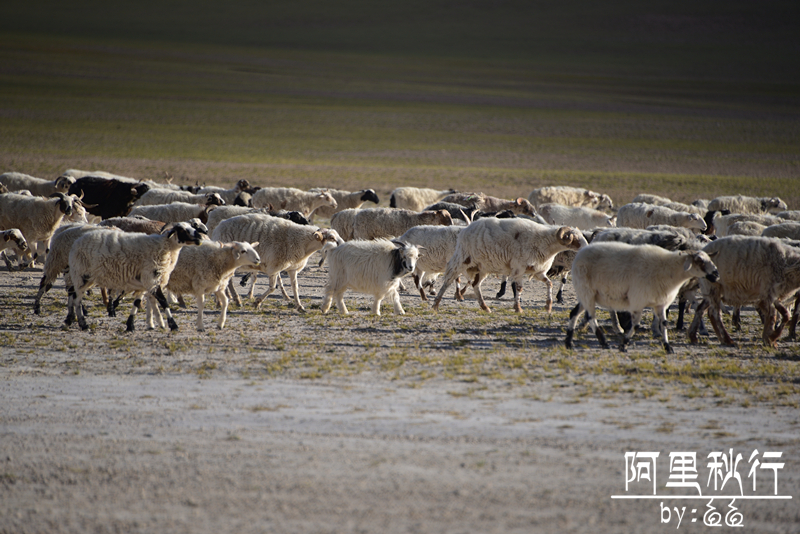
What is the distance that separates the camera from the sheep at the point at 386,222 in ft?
61.7

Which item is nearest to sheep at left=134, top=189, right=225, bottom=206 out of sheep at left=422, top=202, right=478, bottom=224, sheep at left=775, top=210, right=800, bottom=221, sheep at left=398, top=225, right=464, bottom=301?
sheep at left=422, top=202, right=478, bottom=224

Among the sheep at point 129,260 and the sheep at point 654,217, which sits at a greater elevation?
the sheep at point 129,260

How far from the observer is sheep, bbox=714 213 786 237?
18.9 meters

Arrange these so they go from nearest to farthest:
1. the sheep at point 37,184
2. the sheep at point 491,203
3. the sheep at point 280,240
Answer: the sheep at point 280,240
the sheep at point 491,203
the sheep at point 37,184

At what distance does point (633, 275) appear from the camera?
10734mm

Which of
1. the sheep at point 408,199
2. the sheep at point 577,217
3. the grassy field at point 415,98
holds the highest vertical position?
the grassy field at point 415,98

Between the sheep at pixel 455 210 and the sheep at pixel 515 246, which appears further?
the sheep at pixel 455 210

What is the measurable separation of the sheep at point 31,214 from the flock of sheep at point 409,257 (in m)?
0.03

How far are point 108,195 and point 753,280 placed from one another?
16.5 meters

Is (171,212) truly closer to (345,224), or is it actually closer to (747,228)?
(345,224)

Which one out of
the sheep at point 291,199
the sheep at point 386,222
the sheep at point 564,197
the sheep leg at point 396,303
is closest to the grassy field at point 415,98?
the sheep at point 564,197

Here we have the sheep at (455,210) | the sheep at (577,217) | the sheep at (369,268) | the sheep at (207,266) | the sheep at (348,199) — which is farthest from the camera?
the sheep at (348,199)

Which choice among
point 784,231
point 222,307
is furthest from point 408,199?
point 222,307

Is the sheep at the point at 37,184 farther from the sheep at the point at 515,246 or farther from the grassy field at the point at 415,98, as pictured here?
the grassy field at the point at 415,98
